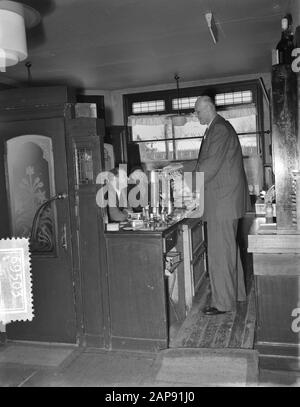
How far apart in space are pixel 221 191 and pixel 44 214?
1411 mm

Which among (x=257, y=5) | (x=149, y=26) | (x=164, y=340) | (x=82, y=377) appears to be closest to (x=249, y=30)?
(x=257, y=5)

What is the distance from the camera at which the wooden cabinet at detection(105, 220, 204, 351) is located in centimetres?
303

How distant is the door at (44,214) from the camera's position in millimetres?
3193

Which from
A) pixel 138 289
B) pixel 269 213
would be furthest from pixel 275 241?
pixel 138 289

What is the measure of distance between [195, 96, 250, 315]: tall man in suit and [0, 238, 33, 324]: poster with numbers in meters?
1.47

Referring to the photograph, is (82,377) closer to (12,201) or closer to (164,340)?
(164,340)

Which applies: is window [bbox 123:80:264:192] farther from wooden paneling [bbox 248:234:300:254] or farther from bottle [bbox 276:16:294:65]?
wooden paneling [bbox 248:234:300:254]

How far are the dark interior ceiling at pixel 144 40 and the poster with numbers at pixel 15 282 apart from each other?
6.06ft

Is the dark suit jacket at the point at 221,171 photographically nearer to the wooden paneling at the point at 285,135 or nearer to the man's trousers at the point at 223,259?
the man's trousers at the point at 223,259

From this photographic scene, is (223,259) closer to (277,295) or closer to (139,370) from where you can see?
(277,295)

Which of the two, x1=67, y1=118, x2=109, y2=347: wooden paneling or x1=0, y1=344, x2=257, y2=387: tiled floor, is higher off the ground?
x1=67, y1=118, x2=109, y2=347: wooden paneling

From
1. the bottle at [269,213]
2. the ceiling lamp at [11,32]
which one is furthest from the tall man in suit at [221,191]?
the ceiling lamp at [11,32]

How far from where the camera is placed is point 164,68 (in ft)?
18.9

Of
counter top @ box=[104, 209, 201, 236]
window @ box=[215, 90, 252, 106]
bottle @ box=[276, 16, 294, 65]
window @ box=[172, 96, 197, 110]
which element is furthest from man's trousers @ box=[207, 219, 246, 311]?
window @ box=[172, 96, 197, 110]
